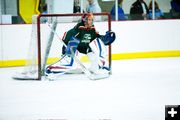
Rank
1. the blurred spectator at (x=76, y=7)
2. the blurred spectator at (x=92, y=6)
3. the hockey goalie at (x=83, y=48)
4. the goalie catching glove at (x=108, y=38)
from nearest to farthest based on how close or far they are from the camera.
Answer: the hockey goalie at (x=83, y=48) < the goalie catching glove at (x=108, y=38) < the blurred spectator at (x=92, y=6) < the blurred spectator at (x=76, y=7)

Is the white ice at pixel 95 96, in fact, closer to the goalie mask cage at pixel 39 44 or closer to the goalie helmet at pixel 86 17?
the goalie mask cage at pixel 39 44

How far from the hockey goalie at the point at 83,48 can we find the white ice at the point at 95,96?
6.8 inches

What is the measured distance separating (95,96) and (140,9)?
15.9ft

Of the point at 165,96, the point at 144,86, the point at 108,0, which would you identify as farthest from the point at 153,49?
the point at 165,96

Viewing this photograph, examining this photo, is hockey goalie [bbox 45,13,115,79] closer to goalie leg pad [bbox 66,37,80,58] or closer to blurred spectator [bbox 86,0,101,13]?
goalie leg pad [bbox 66,37,80,58]

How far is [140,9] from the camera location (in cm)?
991

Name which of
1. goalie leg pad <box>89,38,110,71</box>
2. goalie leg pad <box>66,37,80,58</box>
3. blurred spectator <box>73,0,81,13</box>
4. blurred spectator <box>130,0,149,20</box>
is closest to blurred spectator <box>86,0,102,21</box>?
blurred spectator <box>73,0,81,13</box>

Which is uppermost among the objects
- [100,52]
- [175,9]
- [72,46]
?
[175,9]

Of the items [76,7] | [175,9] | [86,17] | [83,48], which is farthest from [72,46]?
[175,9]

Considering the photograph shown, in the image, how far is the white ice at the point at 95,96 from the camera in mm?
4262

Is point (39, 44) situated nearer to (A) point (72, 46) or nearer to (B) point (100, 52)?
(A) point (72, 46)

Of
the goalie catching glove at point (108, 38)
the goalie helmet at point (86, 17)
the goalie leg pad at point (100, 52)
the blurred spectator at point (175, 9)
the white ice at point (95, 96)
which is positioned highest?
the blurred spectator at point (175, 9)

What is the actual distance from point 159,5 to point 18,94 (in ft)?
19.1

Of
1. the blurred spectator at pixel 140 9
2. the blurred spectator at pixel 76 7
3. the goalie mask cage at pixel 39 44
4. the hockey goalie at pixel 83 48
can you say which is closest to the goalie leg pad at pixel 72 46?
the hockey goalie at pixel 83 48
